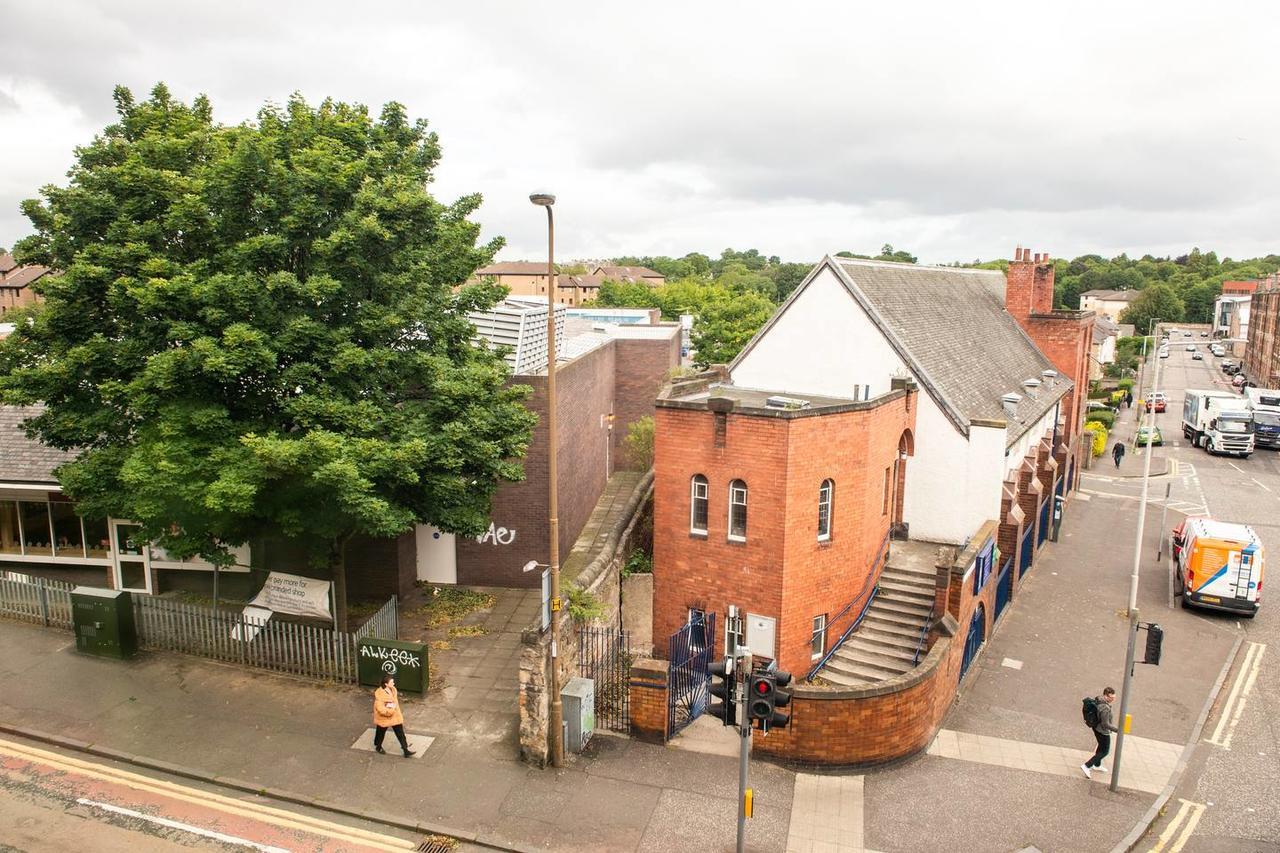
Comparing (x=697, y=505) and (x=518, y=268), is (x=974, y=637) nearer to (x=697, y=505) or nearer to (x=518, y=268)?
(x=697, y=505)

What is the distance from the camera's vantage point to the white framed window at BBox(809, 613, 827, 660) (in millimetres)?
17875

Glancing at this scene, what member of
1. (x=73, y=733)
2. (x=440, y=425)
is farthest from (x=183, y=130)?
(x=73, y=733)

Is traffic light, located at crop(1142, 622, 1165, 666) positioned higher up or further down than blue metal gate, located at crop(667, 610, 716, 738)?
higher up

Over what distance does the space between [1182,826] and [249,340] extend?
1760cm

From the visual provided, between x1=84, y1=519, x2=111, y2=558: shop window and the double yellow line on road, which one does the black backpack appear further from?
x1=84, y1=519, x2=111, y2=558: shop window

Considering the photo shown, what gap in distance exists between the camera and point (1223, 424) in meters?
47.8

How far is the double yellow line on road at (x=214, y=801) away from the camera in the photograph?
477 inches

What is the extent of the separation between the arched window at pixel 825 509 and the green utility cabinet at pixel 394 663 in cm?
848

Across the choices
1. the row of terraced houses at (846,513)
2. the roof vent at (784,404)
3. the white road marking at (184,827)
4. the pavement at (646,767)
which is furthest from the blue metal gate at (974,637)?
the white road marking at (184,827)

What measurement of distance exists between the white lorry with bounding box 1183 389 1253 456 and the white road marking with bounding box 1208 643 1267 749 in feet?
104

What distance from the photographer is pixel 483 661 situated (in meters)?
17.7

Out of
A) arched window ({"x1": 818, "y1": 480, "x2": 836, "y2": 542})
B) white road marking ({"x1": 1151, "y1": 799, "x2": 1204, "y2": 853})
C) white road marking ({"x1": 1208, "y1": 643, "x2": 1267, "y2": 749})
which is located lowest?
white road marking ({"x1": 1208, "y1": 643, "x2": 1267, "y2": 749})

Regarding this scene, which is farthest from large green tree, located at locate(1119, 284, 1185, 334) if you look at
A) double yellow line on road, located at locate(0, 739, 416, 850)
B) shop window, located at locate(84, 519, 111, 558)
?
double yellow line on road, located at locate(0, 739, 416, 850)

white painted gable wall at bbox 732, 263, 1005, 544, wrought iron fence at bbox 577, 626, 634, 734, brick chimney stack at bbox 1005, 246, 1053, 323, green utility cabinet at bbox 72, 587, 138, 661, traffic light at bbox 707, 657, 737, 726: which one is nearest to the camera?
traffic light at bbox 707, 657, 737, 726
